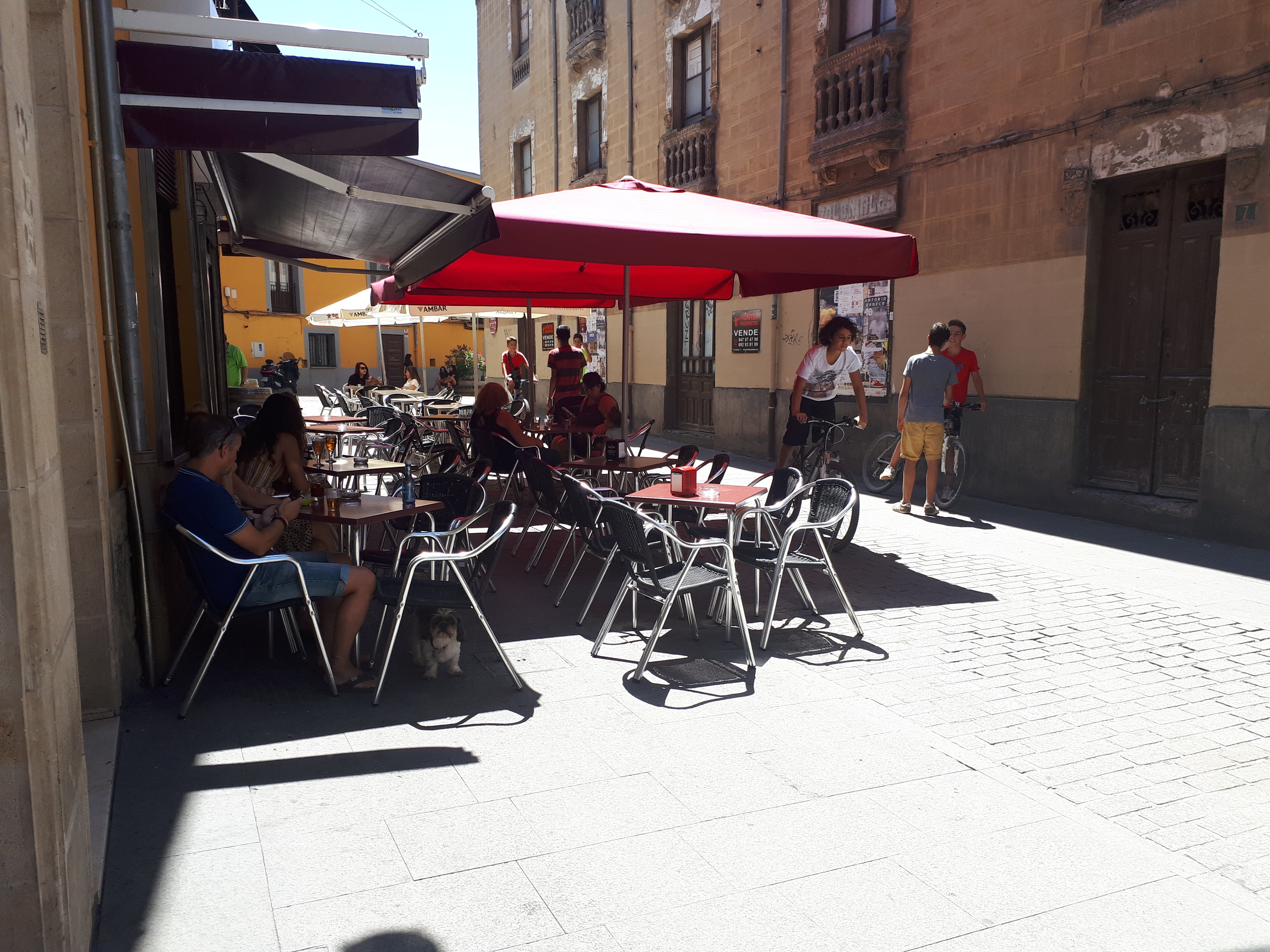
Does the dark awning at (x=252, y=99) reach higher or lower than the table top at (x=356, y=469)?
higher

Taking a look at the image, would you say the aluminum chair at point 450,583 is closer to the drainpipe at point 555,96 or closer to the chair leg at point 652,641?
the chair leg at point 652,641

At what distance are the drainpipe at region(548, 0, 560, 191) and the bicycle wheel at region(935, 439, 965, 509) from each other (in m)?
11.7

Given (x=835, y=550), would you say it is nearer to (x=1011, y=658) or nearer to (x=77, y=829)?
(x=1011, y=658)

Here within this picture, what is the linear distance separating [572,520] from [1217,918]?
3894 millimetres

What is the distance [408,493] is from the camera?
4.95 metres

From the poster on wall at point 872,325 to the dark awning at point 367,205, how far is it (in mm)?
5577

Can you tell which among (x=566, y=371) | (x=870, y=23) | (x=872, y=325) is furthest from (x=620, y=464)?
(x=870, y=23)

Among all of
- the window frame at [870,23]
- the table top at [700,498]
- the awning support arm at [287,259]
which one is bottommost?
the table top at [700,498]

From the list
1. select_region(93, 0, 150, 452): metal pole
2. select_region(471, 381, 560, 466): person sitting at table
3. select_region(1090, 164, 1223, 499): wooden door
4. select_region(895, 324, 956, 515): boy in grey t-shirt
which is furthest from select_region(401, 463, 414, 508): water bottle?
select_region(1090, 164, 1223, 499): wooden door

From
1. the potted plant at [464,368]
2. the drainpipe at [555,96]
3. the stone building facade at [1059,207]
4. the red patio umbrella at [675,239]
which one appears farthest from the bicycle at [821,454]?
the potted plant at [464,368]

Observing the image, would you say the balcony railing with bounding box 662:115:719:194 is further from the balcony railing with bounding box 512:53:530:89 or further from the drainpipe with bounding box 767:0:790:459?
the balcony railing with bounding box 512:53:530:89

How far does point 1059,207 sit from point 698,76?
8093 mm

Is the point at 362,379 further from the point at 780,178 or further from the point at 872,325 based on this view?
the point at 872,325

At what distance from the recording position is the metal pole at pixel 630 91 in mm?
16562
